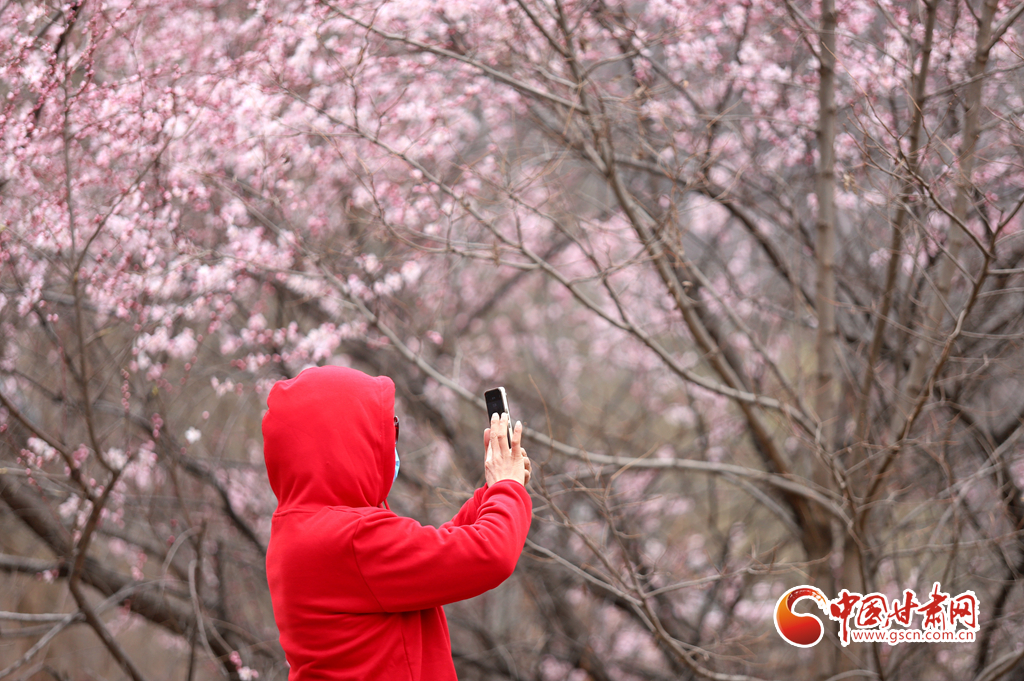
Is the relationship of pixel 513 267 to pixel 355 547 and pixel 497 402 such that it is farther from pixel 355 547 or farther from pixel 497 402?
pixel 355 547

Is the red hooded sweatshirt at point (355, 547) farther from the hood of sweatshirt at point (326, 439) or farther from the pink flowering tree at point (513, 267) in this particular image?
the pink flowering tree at point (513, 267)

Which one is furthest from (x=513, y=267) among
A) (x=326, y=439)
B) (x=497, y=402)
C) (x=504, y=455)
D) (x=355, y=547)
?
(x=355, y=547)

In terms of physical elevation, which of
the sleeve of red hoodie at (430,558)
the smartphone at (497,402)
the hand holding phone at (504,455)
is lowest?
the sleeve of red hoodie at (430,558)

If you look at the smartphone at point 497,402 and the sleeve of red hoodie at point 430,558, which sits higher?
the smartphone at point 497,402

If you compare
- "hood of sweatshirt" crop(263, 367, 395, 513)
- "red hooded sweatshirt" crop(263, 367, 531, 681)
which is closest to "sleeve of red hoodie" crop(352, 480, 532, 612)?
"red hooded sweatshirt" crop(263, 367, 531, 681)

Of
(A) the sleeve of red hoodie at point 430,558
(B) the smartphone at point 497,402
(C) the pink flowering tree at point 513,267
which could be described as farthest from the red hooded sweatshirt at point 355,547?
(C) the pink flowering tree at point 513,267

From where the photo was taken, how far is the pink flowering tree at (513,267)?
285 cm

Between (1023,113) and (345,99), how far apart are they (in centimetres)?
313

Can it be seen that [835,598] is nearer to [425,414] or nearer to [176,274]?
[425,414]

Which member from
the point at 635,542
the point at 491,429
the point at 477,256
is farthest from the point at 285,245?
the point at 635,542

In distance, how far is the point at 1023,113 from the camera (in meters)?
2.73

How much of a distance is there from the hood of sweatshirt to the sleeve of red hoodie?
0.11 meters

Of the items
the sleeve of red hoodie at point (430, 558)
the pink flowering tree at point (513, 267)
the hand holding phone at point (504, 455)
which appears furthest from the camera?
the pink flowering tree at point (513, 267)

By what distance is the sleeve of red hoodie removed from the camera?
153 cm
